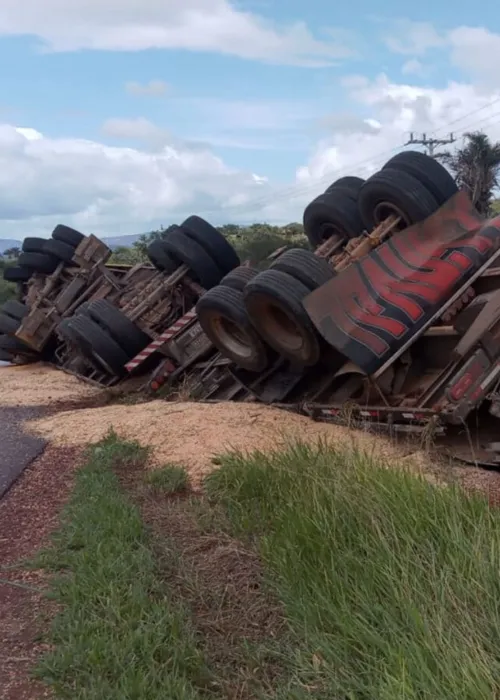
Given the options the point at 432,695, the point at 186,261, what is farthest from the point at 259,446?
the point at 186,261

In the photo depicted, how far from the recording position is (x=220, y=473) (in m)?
5.08

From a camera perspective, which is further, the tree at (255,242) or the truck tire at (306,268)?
the tree at (255,242)

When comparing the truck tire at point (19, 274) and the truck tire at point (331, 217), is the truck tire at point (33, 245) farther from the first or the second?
the truck tire at point (331, 217)

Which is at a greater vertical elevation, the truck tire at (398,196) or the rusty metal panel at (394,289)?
the truck tire at (398,196)

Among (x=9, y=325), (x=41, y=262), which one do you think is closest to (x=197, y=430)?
(x=9, y=325)

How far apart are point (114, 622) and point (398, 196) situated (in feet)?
19.5

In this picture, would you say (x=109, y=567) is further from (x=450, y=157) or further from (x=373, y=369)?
(x=450, y=157)

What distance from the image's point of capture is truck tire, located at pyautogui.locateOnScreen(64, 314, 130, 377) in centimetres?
1112

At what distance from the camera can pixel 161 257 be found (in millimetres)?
11680

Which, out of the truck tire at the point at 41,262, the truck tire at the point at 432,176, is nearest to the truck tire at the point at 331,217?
the truck tire at the point at 432,176

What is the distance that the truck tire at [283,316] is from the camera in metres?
7.02

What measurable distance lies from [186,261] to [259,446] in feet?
18.0

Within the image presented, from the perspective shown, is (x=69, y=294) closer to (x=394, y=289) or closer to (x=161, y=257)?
(x=161, y=257)

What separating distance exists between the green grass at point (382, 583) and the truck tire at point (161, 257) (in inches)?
305
